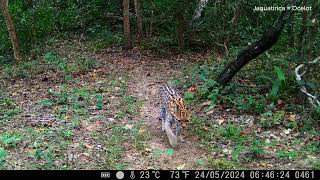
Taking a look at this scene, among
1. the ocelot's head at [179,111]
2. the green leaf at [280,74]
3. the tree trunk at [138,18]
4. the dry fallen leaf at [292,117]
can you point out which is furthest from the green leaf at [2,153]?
the tree trunk at [138,18]

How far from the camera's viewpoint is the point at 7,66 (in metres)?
13.8

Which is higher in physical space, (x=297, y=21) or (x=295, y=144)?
(x=297, y=21)

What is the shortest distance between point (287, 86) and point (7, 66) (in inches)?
345

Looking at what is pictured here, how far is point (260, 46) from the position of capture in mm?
9570

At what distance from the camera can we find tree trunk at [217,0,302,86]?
9.24 m

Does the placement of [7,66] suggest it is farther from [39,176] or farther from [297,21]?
[297,21]

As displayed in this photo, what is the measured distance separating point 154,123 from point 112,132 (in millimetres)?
1032

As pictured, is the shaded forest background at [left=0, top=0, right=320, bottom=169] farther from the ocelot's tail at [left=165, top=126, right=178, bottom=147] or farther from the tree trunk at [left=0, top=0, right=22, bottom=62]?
the ocelot's tail at [left=165, top=126, right=178, bottom=147]

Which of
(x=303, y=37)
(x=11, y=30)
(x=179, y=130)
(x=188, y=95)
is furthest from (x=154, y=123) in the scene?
(x=11, y=30)

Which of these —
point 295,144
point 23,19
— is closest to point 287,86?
point 295,144

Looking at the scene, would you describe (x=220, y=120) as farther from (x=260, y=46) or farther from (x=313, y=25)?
(x=313, y=25)

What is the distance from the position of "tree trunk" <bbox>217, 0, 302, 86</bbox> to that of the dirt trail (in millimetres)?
1865

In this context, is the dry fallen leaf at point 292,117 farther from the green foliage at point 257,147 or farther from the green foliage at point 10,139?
the green foliage at point 10,139

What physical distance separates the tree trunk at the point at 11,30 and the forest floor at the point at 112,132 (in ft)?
4.58
